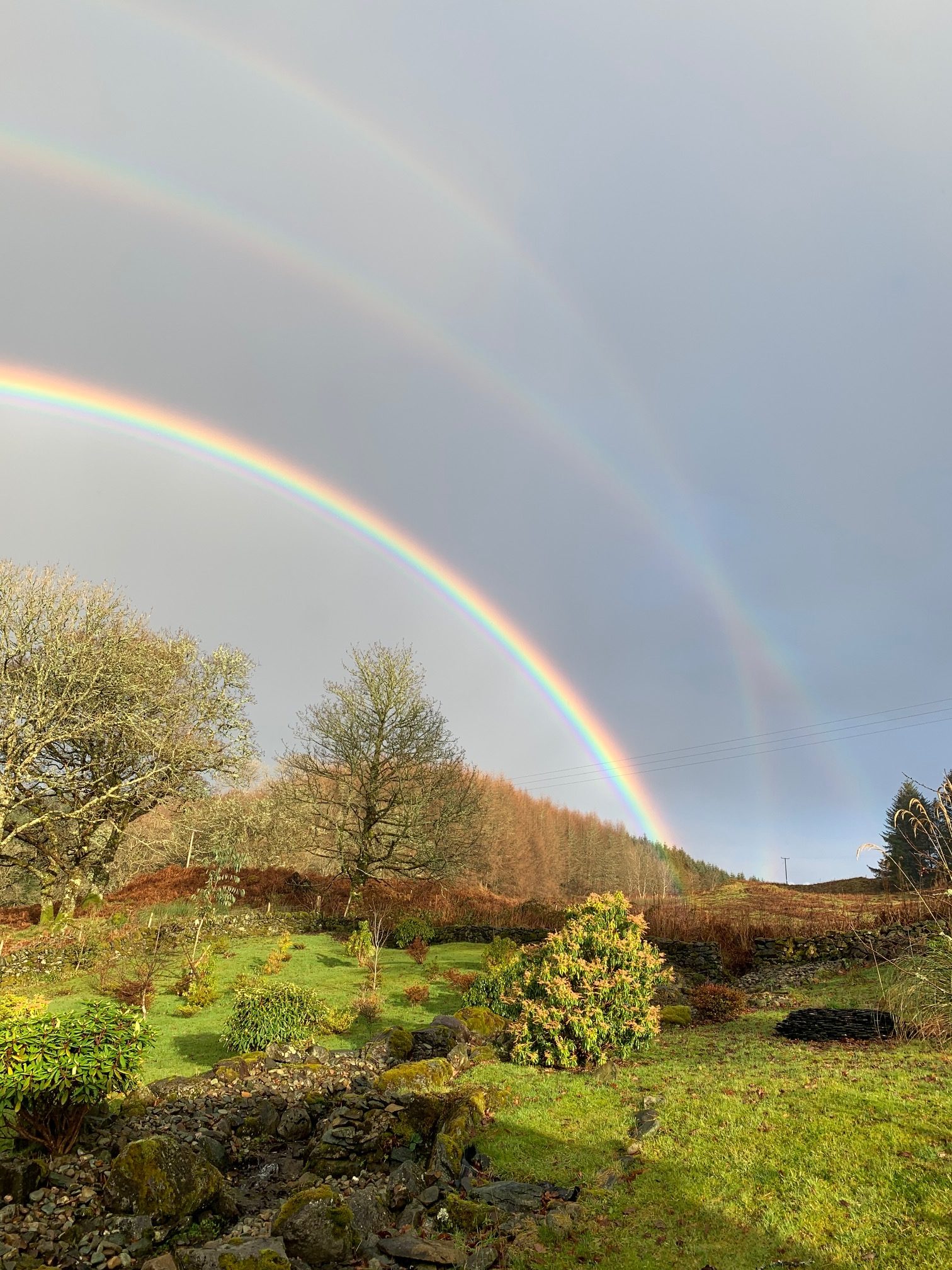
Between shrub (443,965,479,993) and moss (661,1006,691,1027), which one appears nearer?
moss (661,1006,691,1027)

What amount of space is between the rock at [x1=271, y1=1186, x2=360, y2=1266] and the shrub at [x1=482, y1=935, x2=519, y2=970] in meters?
11.4

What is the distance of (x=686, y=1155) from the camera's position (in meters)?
7.95

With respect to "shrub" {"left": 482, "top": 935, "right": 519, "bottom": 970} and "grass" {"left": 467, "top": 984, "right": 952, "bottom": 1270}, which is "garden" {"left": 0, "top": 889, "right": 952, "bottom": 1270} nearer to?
"grass" {"left": 467, "top": 984, "right": 952, "bottom": 1270}


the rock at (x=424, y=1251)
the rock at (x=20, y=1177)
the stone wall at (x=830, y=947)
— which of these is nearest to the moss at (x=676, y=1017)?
the stone wall at (x=830, y=947)

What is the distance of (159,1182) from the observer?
7445 mm

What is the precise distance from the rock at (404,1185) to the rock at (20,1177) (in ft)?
13.6

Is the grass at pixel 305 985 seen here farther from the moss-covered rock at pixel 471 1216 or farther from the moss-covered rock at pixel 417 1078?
the moss-covered rock at pixel 471 1216

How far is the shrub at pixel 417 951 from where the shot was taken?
23.0m

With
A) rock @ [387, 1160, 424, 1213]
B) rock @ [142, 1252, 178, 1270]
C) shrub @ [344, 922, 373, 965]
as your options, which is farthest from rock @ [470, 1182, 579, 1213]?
shrub @ [344, 922, 373, 965]

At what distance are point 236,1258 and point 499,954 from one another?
14148mm

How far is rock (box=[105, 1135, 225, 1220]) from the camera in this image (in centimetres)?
736

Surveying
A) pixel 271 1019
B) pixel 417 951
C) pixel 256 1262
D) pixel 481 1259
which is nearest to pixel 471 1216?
pixel 481 1259

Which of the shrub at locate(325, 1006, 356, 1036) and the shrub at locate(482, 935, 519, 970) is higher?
the shrub at locate(482, 935, 519, 970)

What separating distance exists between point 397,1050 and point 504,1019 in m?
3.20
